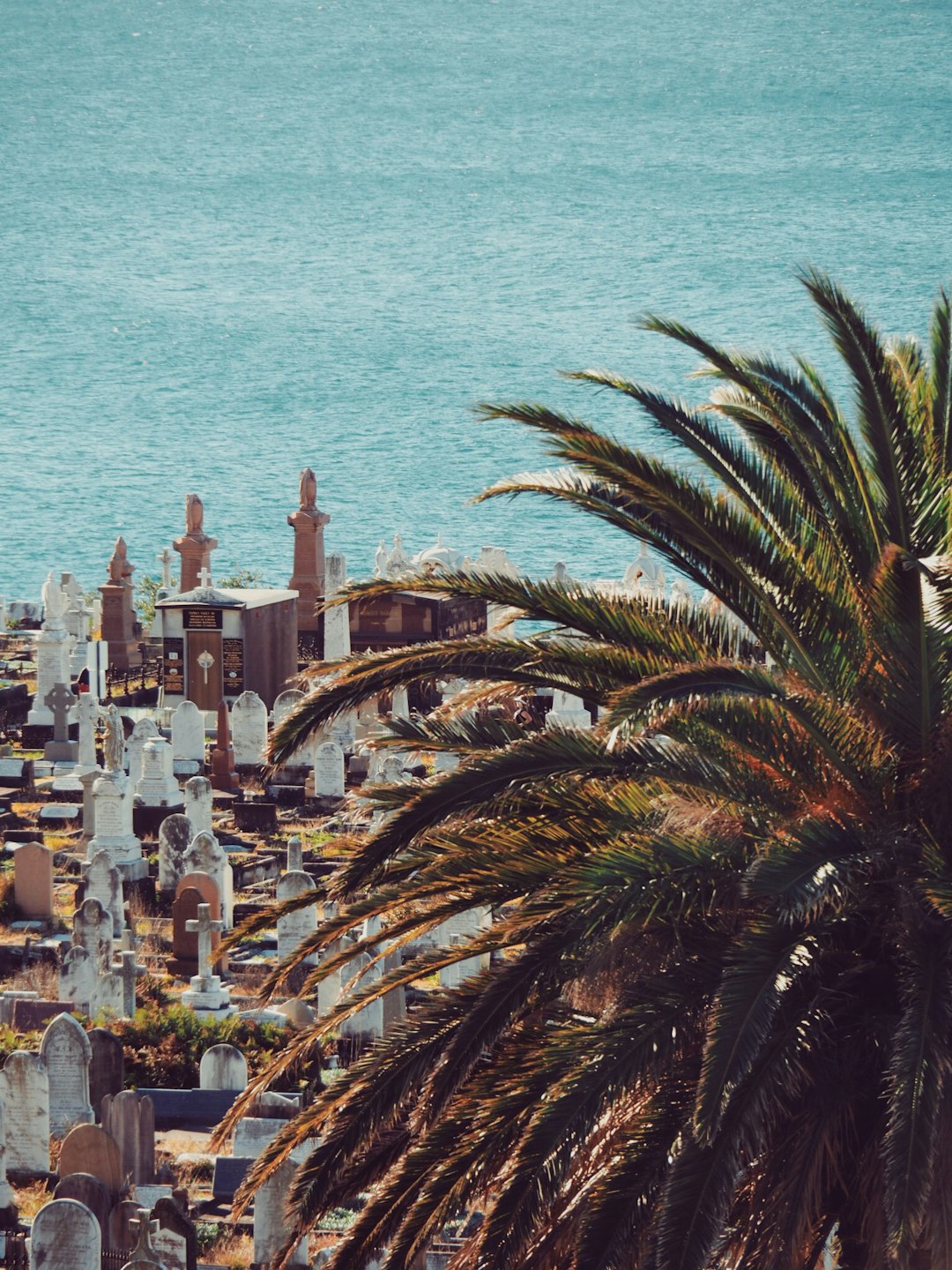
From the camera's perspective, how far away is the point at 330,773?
78.8 ft

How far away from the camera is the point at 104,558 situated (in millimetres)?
103625

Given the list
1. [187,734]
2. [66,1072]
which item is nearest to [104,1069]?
[66,1072]

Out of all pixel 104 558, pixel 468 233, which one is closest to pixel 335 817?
pixel 104 558

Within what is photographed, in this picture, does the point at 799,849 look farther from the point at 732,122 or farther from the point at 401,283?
the point at 732,122

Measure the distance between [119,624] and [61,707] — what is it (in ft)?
18.0

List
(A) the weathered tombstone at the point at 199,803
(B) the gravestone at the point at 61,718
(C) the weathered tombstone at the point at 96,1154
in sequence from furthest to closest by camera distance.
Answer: (B) the gravestone at the point at 61,718
(A) the weathered tombstone at the point at 199,803
(C) the weathered tombstone at the point at 96,1154

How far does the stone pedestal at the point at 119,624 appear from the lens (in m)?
32.4

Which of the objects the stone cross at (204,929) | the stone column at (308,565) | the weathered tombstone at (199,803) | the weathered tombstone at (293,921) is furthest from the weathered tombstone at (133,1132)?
the stone column at (308,565)

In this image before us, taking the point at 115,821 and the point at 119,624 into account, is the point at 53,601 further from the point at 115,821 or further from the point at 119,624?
the point at 115,821

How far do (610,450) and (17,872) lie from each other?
11176 millimetres

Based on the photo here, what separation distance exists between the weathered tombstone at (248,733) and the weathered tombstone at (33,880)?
681 centimetres

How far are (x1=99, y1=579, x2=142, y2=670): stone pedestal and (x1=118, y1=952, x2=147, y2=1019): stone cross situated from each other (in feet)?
52.4

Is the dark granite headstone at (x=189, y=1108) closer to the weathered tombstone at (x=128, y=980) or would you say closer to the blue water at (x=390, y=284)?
the weathered tombstone at (x=128, y=980)

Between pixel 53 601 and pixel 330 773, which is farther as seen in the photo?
pixel 53 601
